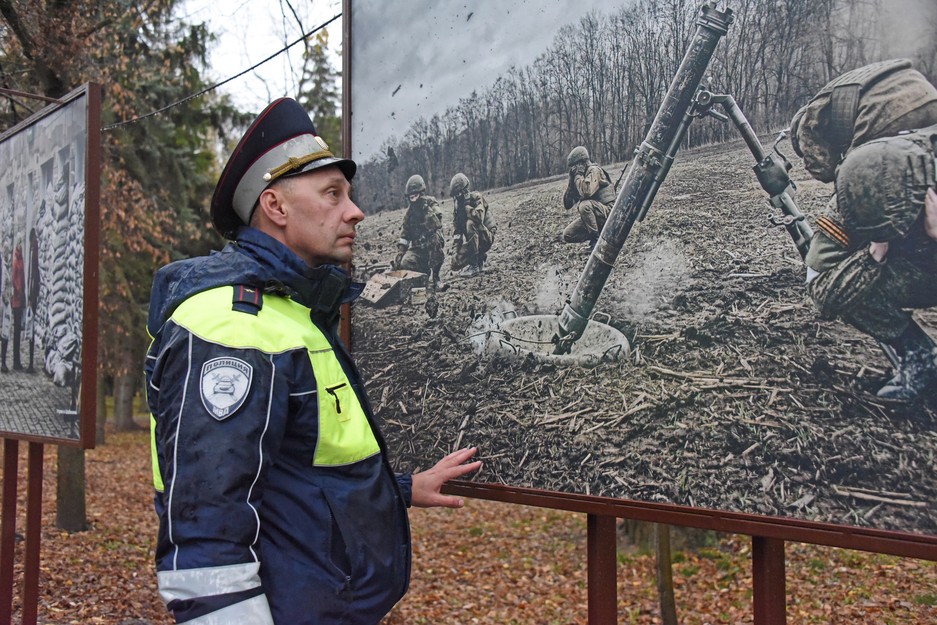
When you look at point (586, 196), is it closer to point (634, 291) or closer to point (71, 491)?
point (634, 291)

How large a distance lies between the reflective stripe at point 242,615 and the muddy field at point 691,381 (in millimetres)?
1049

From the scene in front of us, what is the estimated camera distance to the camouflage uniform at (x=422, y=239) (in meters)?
3.11

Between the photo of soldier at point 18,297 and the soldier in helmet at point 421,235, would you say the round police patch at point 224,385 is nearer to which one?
the soldier in helmet at point 421,235

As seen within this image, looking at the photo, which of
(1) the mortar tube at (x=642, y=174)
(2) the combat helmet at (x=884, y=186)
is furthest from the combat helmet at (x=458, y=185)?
(2) the combat helmet at (x=884, y=186)

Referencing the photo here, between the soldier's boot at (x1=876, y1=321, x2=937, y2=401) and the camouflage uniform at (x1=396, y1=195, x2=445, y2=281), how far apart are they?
1.67 m

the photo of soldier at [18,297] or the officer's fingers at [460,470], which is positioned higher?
the photo of soldier at [18,297]

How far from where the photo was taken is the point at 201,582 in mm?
1795

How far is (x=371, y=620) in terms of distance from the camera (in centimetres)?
220

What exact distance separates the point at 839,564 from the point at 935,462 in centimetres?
648

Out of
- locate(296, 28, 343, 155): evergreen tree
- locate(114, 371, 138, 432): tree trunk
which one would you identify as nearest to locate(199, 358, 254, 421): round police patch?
locate(296, 28, 343, 155): evergreen tree

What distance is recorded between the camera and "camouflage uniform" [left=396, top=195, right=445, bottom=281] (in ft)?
10.2

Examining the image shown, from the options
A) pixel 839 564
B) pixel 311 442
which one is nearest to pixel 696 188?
pixel 311 442

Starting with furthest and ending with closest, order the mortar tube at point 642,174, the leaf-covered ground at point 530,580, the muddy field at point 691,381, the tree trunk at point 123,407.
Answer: the tree trunk at point 123,407, the leaf-covered ground at point 530,580, the mortar tube at point 642,174, the muddy field at point 691,381

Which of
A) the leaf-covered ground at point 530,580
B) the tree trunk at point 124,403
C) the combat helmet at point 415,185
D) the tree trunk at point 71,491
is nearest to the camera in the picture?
the combat helmet at point 415,185
